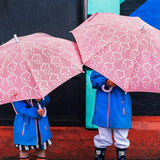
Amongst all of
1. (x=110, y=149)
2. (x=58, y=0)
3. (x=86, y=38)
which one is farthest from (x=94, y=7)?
(x=110, y=149)

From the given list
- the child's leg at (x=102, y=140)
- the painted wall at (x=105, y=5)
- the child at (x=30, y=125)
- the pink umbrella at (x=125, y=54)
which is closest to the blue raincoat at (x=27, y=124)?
the child at (x=30, y=125)

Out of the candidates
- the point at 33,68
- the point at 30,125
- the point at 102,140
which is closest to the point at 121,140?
the point at 102,140

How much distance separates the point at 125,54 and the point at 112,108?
2.88 ft

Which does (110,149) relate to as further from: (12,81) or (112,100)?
(12,81)

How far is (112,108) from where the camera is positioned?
318cm

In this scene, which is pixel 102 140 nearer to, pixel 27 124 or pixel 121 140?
pixel 121 140

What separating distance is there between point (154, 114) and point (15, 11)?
2.53 meters

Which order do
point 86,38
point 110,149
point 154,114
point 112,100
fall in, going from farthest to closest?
1. point 154,114
2. point 110,149
3. point 112,100
4. point 86,38

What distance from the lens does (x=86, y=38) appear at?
2.69 meters

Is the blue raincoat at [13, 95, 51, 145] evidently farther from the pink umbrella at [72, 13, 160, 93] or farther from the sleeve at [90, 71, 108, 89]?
the pink umbrella at [72, 13, 160, 93]

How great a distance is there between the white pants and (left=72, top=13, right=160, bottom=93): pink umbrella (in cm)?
97

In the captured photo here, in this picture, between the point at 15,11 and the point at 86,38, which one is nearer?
the point at 86,38

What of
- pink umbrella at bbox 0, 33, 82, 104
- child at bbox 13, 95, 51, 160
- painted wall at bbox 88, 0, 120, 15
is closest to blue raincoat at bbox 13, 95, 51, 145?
child at bbox 13, 95, 51, 160

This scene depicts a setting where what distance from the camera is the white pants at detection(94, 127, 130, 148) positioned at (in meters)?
3.27
